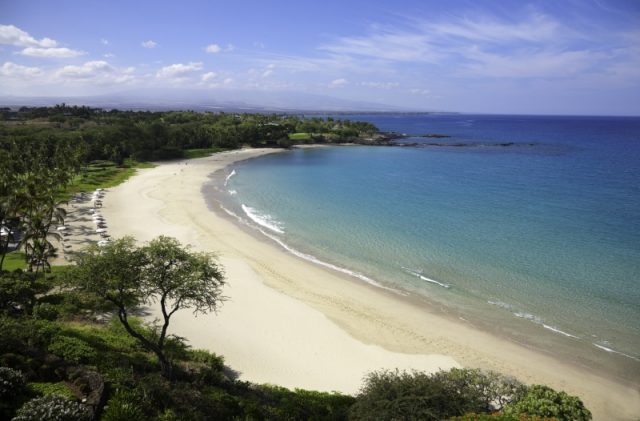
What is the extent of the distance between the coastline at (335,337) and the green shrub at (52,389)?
776cm

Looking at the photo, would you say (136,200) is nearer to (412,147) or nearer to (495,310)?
(495,310)

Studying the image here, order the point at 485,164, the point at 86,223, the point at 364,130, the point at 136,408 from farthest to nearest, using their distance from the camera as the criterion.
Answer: the point at 364,130 → the point at 485,164 → the point at 86,223 → the point at 136,408

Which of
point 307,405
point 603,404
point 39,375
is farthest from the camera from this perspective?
point 603,404

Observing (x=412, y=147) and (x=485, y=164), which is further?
(x=412, y=147)

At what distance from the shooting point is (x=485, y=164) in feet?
284

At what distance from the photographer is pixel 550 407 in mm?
13031

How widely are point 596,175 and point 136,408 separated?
3216 inches

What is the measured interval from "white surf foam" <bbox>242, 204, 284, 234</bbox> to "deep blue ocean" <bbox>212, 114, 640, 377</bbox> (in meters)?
0.23

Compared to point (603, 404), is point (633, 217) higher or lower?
higher

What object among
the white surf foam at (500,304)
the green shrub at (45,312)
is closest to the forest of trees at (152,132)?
the green shrub at (45,312)

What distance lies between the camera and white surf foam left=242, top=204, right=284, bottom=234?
135 ft

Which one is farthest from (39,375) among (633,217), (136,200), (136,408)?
(633,217)

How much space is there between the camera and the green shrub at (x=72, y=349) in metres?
14.1

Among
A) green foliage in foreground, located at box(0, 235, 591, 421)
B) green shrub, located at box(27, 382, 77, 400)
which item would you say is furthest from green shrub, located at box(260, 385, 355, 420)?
green shrub, located at box(27, 382, 77, 400)
